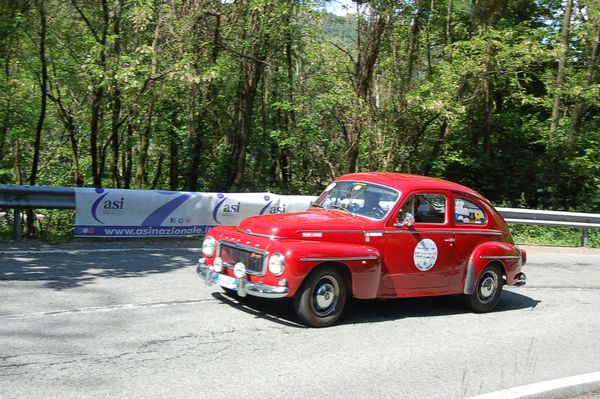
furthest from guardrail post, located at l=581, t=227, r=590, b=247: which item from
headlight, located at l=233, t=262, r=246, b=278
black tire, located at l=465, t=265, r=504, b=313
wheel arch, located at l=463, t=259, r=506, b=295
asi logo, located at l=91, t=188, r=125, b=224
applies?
headlight, located at l=233, t=262, r=246, b=278

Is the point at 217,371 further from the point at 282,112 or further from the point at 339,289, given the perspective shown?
the point at 282,112

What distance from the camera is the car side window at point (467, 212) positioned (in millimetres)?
7906

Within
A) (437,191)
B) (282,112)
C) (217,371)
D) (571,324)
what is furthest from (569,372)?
(282,112)

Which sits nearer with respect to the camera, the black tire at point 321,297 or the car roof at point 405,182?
the black tire at point 321,297

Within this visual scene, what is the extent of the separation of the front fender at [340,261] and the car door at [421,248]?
0.88 feet

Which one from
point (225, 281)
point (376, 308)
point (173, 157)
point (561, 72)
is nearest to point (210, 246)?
point (225, 281)

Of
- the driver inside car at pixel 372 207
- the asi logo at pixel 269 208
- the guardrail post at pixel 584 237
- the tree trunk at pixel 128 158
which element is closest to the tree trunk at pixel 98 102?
the tree trunk at pixel 128 158

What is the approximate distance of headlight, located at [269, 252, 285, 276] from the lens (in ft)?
20.4

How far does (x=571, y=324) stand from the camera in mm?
7844

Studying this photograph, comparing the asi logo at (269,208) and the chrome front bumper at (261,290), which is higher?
the asi logo at (269,208)

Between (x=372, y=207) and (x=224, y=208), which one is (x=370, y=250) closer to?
(x=372, y=207)

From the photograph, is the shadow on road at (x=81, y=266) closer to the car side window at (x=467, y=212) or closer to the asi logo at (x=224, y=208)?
the asi logo at (x=224, y=208)

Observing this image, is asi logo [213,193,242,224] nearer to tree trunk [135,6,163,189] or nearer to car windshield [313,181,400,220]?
tree trunk [135,6,163,189]

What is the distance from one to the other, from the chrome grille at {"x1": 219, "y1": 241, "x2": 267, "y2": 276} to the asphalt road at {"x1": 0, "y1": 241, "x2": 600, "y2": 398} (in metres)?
0.63
